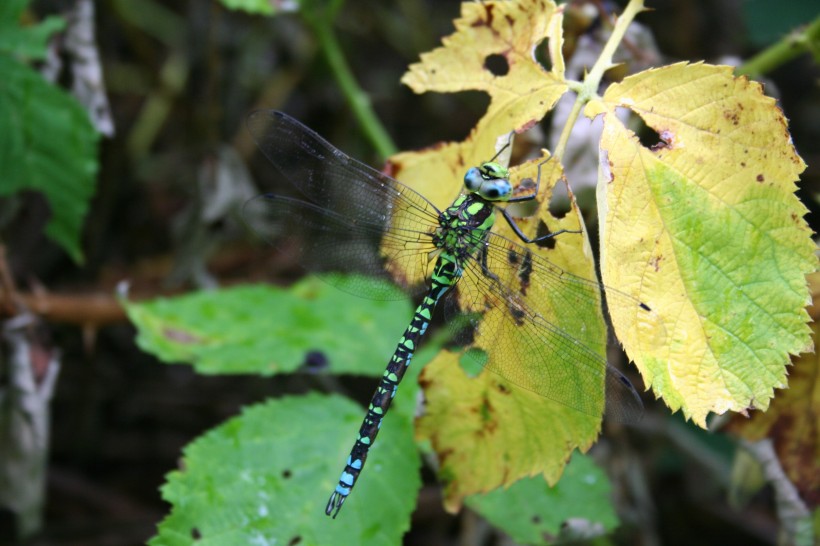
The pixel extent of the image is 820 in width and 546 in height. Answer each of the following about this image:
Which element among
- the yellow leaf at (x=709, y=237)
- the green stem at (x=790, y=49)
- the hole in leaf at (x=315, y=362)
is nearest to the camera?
the yellow leaf at (x=709, y=237)

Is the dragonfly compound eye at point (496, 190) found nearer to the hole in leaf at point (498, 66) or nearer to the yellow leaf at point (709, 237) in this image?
the hole in leaf at point (498, 66)

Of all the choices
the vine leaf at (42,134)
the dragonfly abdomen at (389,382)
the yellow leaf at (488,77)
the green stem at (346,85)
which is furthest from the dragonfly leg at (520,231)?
the vine leaf at (42,134)

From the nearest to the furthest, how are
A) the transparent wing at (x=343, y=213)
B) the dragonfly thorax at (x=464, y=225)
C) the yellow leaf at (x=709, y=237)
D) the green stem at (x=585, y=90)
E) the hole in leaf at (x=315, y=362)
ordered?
the yellow leaf at (x=709, y=237) → the green stem at (x=585, y=90) → the dragonfly thorax at (x=464, y=225) → the transparent wing at (x=343, y=213) → the hole in leaf at (x=315, y=362)

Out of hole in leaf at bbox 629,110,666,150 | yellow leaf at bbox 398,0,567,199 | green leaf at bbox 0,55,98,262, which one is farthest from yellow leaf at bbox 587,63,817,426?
green leaf at bbox 0,55,98,262

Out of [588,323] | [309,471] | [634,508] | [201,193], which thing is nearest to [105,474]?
[201,193]

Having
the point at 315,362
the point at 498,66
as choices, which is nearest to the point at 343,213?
the point at 315,362

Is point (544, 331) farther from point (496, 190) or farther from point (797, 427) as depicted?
point (797, 427)

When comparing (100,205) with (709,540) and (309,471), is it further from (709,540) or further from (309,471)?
(709,540)

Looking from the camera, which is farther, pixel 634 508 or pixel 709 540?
pixel 709 540
